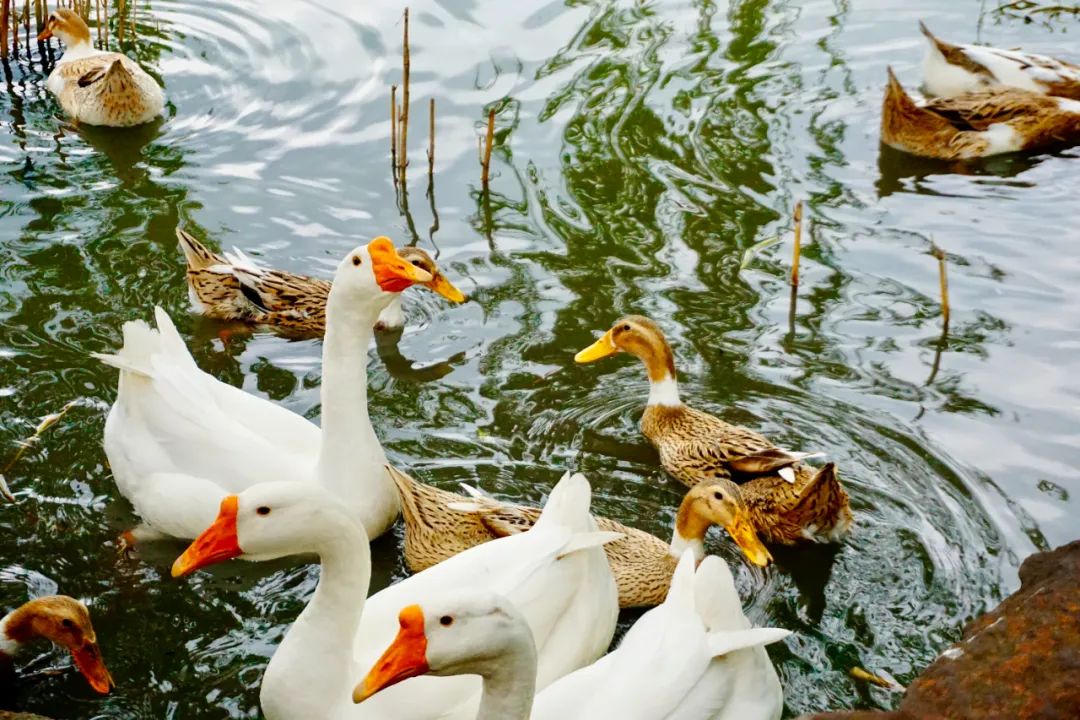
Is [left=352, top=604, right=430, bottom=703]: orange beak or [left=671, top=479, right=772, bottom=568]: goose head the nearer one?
[left=352, top=604, right=430, bottom=703]: orange beak

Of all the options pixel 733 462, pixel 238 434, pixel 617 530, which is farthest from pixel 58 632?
pixel 733 462

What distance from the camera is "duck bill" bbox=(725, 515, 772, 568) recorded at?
5.73 meters

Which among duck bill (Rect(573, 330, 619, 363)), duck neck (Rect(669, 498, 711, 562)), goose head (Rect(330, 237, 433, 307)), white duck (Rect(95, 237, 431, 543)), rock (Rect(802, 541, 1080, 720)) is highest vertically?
rock (Rect(802, 541, 1080, 720))

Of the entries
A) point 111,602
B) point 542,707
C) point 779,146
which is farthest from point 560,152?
point 542,707

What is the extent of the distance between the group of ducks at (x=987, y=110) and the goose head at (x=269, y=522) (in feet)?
20.5

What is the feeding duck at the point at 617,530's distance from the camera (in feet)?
18.9

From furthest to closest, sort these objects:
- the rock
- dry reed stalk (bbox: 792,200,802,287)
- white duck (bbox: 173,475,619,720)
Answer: dry reed stalk (bbox: 792,200,802,287) → white duck (bbox: 173,475,619,720) → the rock

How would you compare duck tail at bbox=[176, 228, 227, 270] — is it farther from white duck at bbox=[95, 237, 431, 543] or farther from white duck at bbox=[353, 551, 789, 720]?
white duck at bbox=[353, 551, 789, 720]

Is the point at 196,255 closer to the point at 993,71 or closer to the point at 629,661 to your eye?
the point at 629,661

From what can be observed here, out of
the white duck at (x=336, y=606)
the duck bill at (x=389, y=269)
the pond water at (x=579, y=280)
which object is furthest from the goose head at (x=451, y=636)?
the duck bill at (x=389, y=269)

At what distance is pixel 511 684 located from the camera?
4.01 meters

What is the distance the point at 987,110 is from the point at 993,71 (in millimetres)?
438

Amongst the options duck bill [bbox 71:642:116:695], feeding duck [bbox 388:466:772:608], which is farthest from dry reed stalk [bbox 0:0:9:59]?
duck bill [bbox 71:642:116:695]

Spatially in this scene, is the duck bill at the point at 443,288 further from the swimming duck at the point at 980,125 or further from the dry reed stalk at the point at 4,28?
the dry reed stalk at the point at 4,28
